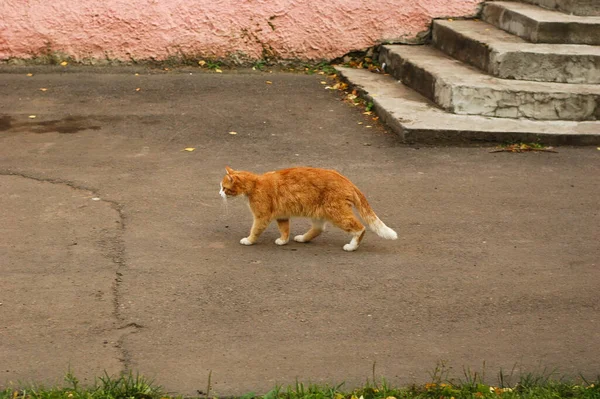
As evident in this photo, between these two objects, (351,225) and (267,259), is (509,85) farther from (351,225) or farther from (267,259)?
(267,259)

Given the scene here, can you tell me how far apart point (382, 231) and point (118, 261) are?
1.82 m

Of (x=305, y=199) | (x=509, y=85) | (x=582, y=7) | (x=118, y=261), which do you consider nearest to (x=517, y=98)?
(x=509, y=85)

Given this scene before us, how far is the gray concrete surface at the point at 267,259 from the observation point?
464 centimetres

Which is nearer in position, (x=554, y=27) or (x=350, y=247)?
(x=350, y=247)

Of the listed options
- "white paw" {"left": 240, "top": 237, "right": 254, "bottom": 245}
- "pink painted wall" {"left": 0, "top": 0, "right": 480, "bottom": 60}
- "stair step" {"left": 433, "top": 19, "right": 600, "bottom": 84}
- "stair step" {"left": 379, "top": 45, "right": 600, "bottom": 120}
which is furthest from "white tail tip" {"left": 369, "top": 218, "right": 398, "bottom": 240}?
"pink painted wall" {"left": 0, "top": 0, "right": 480, "bottom": 60}

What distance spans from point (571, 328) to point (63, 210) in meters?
3.85

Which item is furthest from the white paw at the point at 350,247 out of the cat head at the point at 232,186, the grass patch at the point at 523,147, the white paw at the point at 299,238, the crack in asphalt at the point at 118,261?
the grass patch at the point at 523,147

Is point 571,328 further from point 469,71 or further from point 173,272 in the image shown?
point 469,71

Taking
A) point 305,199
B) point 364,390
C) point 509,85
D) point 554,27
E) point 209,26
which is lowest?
point 364,390

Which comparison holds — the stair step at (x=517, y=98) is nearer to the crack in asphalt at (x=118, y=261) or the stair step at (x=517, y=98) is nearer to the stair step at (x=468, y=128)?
the stair step at (x=468, y=128)

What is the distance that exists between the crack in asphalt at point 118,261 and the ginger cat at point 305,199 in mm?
828

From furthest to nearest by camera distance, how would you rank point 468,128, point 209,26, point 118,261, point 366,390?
point 209,26 < point 468,128 < point 118,261 < point 366,390

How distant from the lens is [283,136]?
881 centimetres

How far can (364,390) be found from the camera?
4.21 m
